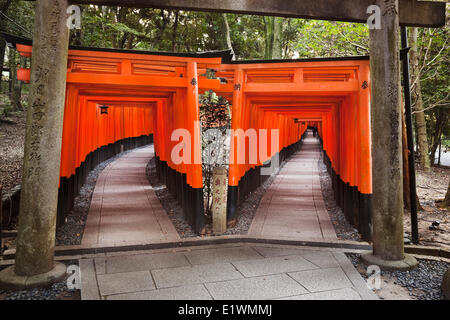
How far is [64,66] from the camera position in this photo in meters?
3.99

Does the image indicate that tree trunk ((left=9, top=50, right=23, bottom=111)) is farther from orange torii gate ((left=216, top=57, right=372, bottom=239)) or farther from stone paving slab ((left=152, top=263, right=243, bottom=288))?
stone paving slab ((left=152, top=263, right=243, bottom=288))

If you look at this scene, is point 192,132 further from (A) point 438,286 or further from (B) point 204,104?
(A) point 438,286

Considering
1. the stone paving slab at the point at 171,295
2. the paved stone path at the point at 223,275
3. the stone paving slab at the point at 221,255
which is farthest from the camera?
the stone paving slab at the point at 221,255

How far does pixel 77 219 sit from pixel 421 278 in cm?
639

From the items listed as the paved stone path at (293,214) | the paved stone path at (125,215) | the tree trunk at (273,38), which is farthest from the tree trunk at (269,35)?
the paved stone path at (125,215)

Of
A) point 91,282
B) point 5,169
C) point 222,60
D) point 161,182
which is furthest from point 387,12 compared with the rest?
point 5,169

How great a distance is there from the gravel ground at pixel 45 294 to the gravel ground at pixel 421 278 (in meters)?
3.56

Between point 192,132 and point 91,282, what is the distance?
3.18m

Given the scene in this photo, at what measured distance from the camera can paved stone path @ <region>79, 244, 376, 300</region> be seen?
367cm

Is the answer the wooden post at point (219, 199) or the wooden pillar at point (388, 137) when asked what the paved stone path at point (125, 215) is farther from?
the wooden pillar at point (388, 137)

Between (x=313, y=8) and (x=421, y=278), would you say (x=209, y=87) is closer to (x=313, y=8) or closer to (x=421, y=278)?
(x=313, y=8)

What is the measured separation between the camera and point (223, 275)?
4180 millimetres

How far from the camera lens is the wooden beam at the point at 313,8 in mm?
4453

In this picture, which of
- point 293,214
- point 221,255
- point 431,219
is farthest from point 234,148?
point 431,219
